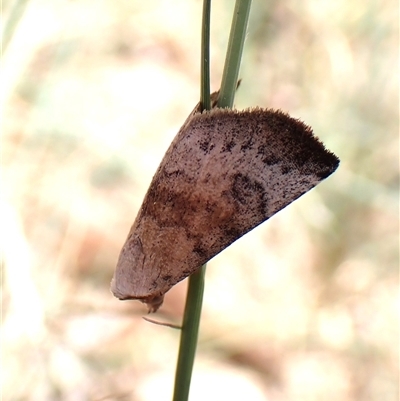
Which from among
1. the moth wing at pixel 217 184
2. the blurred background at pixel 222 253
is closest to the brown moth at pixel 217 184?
the moth wing at pixel 217 184

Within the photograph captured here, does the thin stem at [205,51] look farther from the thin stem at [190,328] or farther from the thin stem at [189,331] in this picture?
the thin stem at [190,328]

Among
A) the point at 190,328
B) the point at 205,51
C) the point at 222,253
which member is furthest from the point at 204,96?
the point at 222,253

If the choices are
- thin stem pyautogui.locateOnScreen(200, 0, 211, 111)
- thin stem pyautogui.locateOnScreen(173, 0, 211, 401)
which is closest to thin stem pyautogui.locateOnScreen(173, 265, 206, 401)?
thin stem pyautogui.locateOnScreen(173, 0, 211, 401)

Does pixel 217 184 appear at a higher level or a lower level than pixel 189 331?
higher

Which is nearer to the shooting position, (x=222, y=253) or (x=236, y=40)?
(x=236, y=40)

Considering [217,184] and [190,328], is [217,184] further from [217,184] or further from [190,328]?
[190,328]

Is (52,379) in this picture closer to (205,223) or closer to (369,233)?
(205,223)

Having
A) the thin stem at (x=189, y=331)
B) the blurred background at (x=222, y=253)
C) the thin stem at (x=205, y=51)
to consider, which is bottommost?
the thin stem at (x=189, y=331)
